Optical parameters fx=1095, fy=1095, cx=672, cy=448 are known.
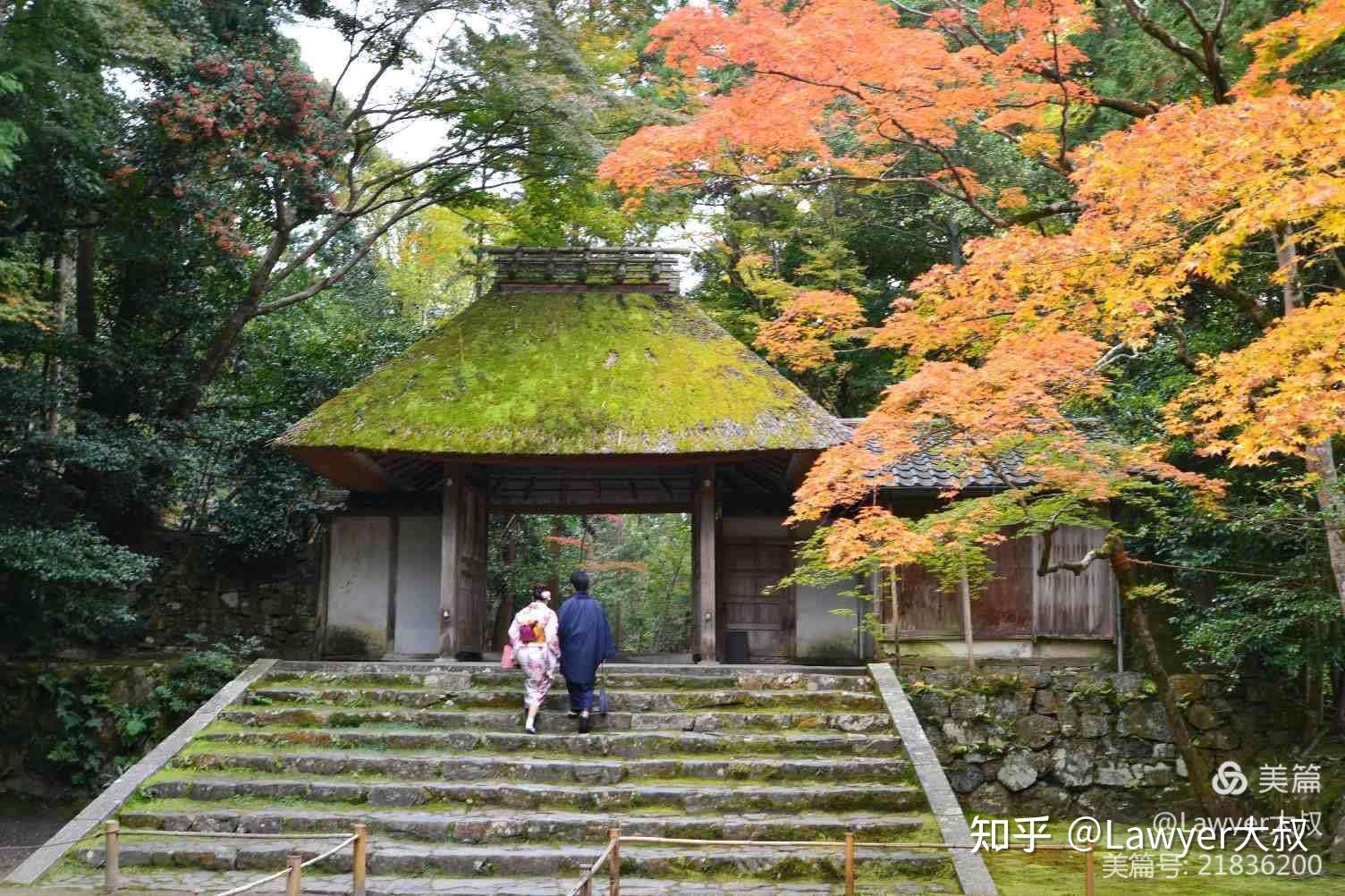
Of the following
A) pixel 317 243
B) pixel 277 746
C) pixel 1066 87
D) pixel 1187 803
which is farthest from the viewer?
pixel 317 243

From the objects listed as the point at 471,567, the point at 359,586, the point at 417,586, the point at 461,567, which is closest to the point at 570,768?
the point at 461,567

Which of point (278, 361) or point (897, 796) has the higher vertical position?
point (278, 361)

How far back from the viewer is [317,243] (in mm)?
14523

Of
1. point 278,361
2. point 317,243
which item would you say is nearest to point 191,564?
point 278,361

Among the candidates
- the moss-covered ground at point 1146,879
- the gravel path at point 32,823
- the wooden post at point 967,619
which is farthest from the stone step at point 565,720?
the gravel path at point 32,823

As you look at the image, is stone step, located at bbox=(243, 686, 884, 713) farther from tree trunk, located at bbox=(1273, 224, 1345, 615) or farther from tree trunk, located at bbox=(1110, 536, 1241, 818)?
tree trunk, located at bbox=(1273, 224, 1345, 615)

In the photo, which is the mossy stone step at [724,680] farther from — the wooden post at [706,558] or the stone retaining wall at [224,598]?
the stone retaining wall at [224,598]

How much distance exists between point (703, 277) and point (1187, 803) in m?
11.9

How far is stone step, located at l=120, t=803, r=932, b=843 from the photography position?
26.6 feet

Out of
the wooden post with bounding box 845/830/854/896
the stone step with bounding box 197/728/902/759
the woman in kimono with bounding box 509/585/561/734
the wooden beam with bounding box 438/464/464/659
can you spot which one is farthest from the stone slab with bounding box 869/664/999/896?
the wooden beam with bounding box 438/464/464/659

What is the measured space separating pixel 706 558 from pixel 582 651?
9.45ft

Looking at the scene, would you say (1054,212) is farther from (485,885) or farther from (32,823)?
(32,823)

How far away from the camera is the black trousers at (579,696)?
9.71 metres

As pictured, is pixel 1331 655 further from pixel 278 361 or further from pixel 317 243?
pixel 278 361
